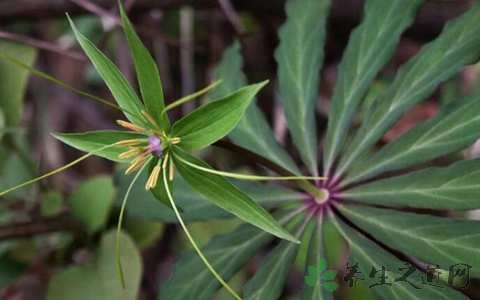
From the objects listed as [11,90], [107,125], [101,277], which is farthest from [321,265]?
[107,125]

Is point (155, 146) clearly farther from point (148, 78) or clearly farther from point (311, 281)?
point (311, 281)

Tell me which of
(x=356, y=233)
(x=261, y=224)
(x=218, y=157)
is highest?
(x=218, y=157)

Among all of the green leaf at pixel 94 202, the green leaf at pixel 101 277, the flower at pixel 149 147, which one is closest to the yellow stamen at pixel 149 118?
the flower at pixel 149 147

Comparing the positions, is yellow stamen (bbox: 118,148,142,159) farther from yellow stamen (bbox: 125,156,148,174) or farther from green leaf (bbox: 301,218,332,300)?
green leaf (bbox: 301,218,332,300)

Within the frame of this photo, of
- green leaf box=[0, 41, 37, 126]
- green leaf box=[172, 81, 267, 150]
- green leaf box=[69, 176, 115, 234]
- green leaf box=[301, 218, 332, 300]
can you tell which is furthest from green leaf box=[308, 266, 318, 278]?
green leaf box=[0, 41, 37, 126]

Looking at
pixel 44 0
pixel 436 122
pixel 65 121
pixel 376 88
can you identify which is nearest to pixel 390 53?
pixel 436 122

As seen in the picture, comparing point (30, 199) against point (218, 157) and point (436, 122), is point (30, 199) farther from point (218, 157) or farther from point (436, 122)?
point (436, 122)

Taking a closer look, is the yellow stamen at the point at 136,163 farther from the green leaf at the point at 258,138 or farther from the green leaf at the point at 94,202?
the green leaf at the point at 94,202
